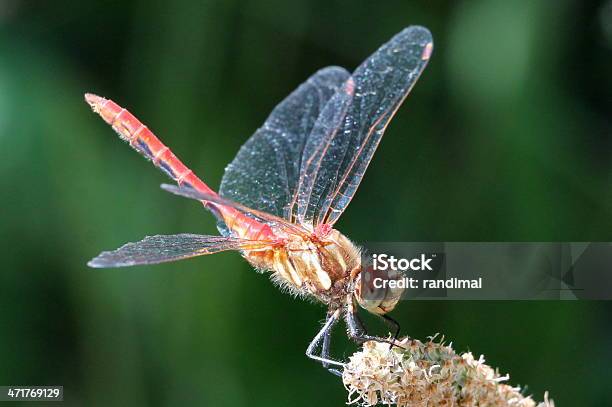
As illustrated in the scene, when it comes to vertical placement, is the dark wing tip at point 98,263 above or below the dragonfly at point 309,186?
below

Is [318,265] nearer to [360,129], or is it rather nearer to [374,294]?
[374,294]

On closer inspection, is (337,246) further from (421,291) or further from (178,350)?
(178,350)

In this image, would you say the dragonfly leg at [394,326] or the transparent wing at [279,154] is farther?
the transparent wing at [279,154]

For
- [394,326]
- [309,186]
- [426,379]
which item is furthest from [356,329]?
[309,186]

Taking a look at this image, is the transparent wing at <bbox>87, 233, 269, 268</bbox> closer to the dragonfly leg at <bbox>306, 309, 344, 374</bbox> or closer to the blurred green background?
the dragonfly leg at <bbox>306, 309, 344, 374</bbox>

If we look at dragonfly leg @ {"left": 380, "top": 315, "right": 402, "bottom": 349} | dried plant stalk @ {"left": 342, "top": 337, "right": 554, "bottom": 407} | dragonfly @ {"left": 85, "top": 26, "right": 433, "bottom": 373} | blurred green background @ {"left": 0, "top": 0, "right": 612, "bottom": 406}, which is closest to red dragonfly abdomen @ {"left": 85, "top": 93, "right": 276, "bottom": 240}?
dragonfly @ {"left": 85, "top": 26, "right": 433, "bottom": 373}

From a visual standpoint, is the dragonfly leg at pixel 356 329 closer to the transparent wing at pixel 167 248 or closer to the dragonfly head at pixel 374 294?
the dragonfly head at pixel 374 294

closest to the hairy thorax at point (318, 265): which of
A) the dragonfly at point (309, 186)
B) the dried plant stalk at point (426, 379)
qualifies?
the dragonfly at point (309, 186)
